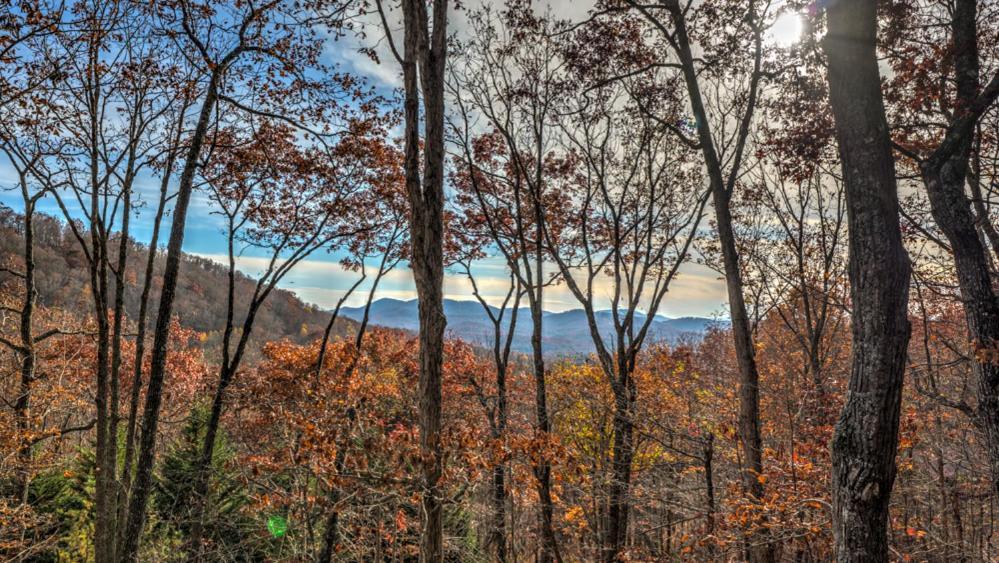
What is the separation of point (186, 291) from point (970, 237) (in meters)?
74.2

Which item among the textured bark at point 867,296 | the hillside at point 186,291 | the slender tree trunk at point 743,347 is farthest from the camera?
the hillside at point 186,291

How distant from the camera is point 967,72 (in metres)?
4.51

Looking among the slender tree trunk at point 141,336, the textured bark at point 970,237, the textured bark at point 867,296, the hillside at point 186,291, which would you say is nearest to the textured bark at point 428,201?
the textured bark at point 867,296

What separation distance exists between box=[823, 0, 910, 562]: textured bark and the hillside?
114 ft

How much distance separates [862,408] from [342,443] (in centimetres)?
410

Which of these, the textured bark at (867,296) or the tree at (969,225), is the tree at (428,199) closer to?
the textured bark at (867,296)

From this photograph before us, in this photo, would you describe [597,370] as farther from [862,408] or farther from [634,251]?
[862,408]

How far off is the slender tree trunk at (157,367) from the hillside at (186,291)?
2866cm

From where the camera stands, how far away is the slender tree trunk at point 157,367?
575 centimetres

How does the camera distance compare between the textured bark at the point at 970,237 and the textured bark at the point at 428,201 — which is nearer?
the textured bark at the point at 970,237

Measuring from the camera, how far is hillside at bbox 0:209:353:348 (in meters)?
36.9

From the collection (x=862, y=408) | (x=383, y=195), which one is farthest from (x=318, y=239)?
(x=862, y=408)

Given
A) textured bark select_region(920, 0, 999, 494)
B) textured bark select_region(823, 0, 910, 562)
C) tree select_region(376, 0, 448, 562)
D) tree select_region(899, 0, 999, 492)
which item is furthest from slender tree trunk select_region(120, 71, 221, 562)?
textured bark select_region(920, 0, 999, 494)

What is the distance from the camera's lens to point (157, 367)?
19.6ft
